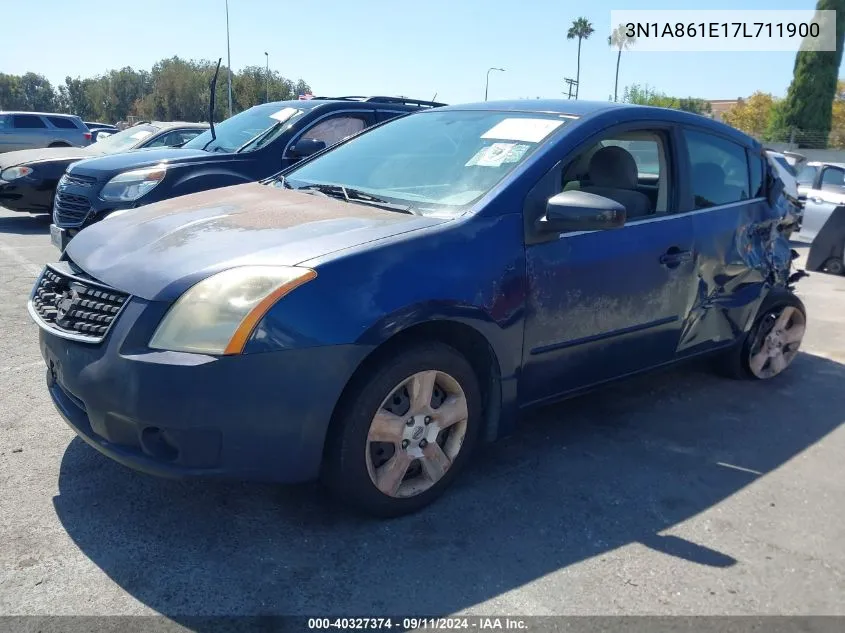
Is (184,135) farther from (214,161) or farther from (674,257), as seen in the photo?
(674,257)

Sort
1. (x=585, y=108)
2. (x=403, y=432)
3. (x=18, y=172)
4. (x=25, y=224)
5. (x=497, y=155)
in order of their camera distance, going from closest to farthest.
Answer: (x=403, y=432), (x=497, y=155), (x=585, y=108), (x=18, y=172), (x=25, y=224)

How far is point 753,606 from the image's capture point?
2541mm

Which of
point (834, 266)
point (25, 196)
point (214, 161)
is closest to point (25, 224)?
point (25, 196)

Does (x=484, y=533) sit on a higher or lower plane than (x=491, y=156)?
lower

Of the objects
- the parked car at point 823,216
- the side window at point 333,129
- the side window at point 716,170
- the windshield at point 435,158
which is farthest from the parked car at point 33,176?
the parked car at point 823,216

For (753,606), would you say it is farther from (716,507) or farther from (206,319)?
(206,319)

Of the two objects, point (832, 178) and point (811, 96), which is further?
point (811, 96)

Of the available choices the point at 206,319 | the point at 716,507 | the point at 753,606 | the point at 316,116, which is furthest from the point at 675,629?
the point at 316,116

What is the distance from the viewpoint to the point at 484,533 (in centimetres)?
289

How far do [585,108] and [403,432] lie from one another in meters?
1.95

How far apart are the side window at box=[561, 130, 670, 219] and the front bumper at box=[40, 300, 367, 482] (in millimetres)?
1941

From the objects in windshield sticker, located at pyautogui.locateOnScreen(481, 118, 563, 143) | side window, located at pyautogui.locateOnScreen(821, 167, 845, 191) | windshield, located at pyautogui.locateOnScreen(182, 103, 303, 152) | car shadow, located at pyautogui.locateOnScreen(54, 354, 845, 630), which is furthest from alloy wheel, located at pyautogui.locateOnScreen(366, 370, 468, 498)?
side window, located at pyautogui.locateOnScreen(821, 167, 845, 191)

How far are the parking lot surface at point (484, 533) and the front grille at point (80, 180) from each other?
10.4 feet

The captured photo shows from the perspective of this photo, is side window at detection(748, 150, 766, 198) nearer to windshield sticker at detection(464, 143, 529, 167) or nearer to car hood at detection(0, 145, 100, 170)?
windshield sticker at detection(464, 143, 529, 167)
